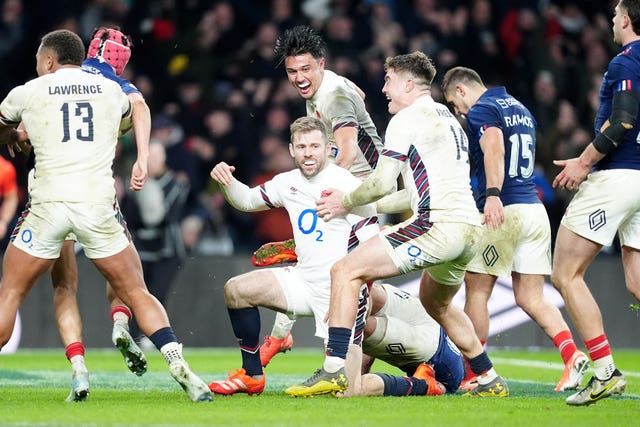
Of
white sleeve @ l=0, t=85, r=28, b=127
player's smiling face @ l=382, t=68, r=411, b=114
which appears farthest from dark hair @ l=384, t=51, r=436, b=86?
white sleeve @ l=0, t=85, r=28, b=127

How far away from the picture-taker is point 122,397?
8.02 meters

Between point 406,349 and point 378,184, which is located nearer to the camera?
point 378,184

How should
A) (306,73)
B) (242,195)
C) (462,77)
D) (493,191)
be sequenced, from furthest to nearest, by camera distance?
(462,77) → (306,73) → (493,191) → (242,195)

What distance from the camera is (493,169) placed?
889cm

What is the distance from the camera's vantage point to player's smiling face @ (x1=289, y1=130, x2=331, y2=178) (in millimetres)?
8016

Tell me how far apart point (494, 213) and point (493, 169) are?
400 millimetres

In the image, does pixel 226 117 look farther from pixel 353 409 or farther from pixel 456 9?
pixel 353 409

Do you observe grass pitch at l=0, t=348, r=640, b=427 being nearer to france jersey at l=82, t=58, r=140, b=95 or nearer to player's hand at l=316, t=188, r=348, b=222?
player's hand at l=316, t=188, r=348, b=222

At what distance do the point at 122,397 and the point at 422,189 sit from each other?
238 cm

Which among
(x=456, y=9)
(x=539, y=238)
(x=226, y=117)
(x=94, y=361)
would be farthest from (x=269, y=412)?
(x=456, y=9)

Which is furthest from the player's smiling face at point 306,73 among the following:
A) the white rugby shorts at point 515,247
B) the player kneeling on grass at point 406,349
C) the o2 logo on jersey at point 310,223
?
the white rugby shorts at point 515,247

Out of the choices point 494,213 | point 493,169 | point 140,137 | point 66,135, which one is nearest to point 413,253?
point 494,213

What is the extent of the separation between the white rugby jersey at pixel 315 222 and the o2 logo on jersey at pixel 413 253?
0.60m

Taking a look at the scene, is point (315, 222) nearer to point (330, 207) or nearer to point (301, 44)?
point (330, 207)
